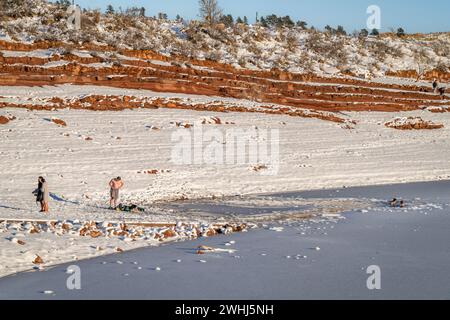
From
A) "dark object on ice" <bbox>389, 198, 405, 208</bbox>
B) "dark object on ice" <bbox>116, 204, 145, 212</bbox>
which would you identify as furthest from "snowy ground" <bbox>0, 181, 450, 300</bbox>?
"dark object on ice" <bbox>116, 204, 145, 212</bbox>

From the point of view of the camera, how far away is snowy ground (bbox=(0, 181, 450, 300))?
1005cm

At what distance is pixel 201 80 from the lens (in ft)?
135

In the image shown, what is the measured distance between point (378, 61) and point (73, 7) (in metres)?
28.6

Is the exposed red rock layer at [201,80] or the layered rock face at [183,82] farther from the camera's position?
the exposed red rock layer at [201,80]

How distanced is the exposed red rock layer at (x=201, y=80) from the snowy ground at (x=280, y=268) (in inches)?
880

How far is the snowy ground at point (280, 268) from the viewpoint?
10055 mm

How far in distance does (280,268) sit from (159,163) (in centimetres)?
1499

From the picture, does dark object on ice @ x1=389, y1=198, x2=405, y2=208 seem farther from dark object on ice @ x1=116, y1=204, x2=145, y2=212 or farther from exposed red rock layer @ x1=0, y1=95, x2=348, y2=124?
exposed red rock layer @ x1=0, y1=95, x2=348, y2=124

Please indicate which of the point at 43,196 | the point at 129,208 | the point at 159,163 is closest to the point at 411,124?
the point at 159,163
